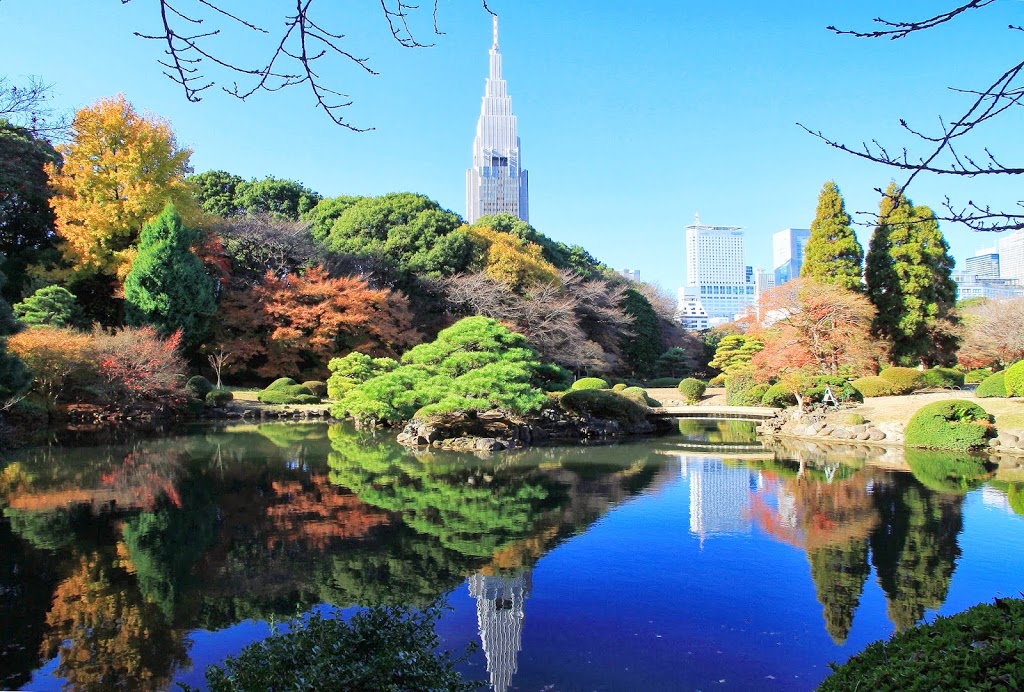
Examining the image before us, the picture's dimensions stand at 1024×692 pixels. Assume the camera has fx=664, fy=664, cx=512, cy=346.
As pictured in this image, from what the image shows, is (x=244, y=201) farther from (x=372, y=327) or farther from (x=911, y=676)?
(x=911, y=676)

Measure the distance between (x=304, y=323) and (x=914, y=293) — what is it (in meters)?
18.8

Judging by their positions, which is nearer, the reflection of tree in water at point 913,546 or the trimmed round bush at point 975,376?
the reflection of tree in water at point 913,546

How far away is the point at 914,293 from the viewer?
2027 cm

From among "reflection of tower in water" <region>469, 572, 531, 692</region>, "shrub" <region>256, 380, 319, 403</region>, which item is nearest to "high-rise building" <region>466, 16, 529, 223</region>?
"shrub" <region>256, 380, 319, 403</region>

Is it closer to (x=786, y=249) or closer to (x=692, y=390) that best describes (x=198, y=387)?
(x=692, y=390)

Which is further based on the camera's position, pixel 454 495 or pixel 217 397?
pixel 217 397

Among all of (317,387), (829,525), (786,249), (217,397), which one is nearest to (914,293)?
(829,525)

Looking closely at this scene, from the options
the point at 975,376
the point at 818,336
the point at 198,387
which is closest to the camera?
the point at 818,336

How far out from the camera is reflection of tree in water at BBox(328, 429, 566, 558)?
628 cm

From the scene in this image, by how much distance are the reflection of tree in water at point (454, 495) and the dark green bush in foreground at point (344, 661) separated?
320cm

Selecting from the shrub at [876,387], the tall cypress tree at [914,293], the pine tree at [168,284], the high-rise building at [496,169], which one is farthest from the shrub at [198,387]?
the high-rise building at [496,169]

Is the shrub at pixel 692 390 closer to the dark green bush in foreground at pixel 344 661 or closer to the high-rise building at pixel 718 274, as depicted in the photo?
the dark green bush in foreground at pixel 344 661

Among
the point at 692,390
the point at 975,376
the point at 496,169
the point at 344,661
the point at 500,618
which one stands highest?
the point at 496,169

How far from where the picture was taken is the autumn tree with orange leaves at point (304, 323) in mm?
20984
